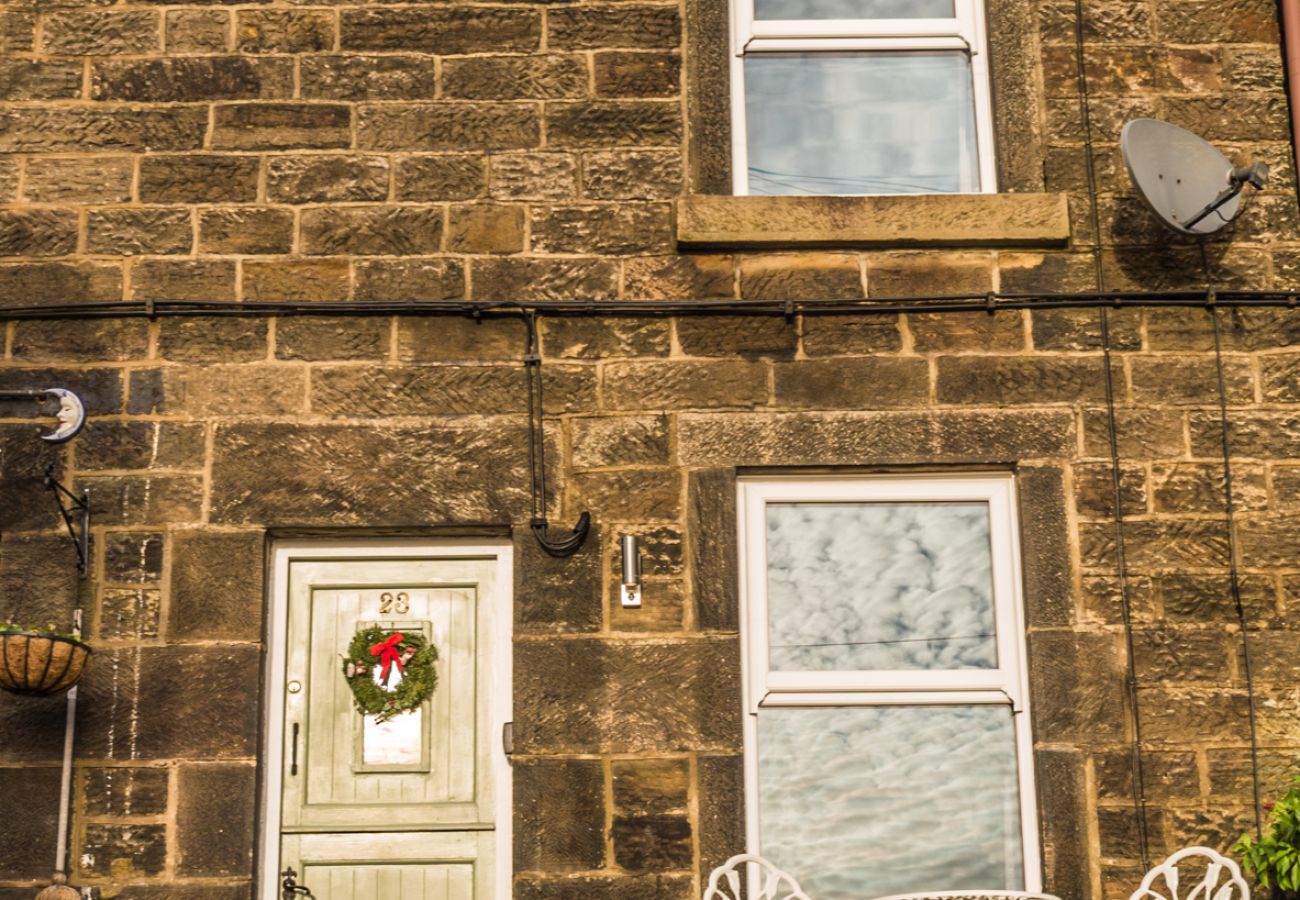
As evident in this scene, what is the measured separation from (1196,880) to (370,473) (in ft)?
10.2

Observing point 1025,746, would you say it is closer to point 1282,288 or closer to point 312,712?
point 1282,288

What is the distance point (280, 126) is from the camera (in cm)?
637

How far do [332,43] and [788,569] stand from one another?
257 cm

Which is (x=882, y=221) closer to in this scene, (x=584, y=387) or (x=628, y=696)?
(x=584, y=387)

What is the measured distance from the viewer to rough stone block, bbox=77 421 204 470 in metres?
6.08

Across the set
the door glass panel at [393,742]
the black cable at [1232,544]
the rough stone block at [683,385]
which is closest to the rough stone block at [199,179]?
the rough stone block at [683,385]

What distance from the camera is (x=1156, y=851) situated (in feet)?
19.0

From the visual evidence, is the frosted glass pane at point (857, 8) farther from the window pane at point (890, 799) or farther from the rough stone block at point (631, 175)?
the window pane at point (890, 799)

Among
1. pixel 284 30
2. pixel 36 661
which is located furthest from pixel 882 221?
pixel 36 661

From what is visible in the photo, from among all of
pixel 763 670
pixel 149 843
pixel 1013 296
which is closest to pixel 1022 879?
pixel 763 670

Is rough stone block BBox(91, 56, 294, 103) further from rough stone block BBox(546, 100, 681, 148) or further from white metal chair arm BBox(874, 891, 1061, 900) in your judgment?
white metal chair arm BBox(874, 891, 1061, 900)

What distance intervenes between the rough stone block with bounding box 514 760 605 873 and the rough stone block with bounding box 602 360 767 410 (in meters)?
1.27

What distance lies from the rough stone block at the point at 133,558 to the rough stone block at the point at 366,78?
5.68 ft

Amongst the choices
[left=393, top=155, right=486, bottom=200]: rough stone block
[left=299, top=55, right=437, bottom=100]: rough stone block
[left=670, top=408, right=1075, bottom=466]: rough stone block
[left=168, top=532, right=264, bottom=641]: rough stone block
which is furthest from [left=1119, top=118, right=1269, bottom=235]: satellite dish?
[left=168, top=532, right=264, bottom=641]: rough stone block
